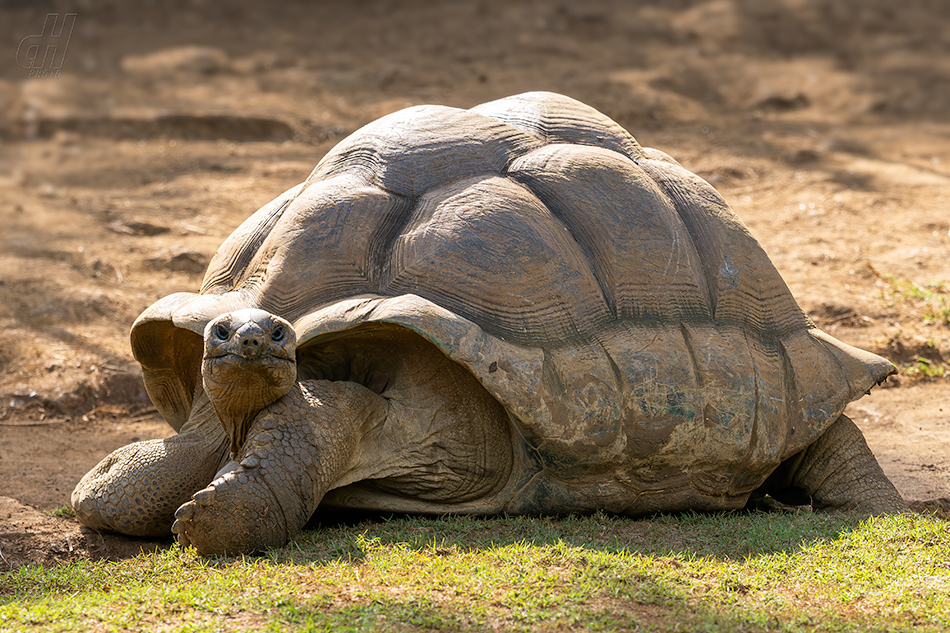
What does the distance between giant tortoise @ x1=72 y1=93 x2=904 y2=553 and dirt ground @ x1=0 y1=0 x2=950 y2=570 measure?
690mm

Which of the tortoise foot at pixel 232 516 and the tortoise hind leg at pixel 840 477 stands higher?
the tortoise foot at pixel 232 516

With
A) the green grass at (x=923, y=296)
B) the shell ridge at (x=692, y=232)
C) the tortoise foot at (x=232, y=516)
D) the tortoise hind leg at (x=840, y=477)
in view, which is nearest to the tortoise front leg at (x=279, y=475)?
the tortoise foot at (x=232, y=516)

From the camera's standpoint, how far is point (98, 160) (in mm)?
9727

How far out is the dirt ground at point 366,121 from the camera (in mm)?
5738

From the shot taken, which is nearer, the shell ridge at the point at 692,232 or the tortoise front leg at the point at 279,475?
the tortoise front leg at the point at 279,475

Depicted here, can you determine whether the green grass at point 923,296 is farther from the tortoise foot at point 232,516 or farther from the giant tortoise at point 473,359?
the tortoise foot at point 232,516

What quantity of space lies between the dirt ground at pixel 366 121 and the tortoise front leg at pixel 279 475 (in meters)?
0.67

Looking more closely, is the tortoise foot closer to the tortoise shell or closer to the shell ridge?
the tortoise shell

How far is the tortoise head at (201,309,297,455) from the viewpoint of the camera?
127 inches

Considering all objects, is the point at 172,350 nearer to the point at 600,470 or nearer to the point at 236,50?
the point at 600,470

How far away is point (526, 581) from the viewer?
3.03 metres

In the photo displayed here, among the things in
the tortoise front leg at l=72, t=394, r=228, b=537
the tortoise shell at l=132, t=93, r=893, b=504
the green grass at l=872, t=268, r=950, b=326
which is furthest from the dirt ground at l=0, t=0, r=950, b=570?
the tortoise shell at l=132, t=93, r=893, b=504

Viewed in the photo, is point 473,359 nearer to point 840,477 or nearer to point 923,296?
point 840,477

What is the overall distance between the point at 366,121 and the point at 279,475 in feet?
24.2
